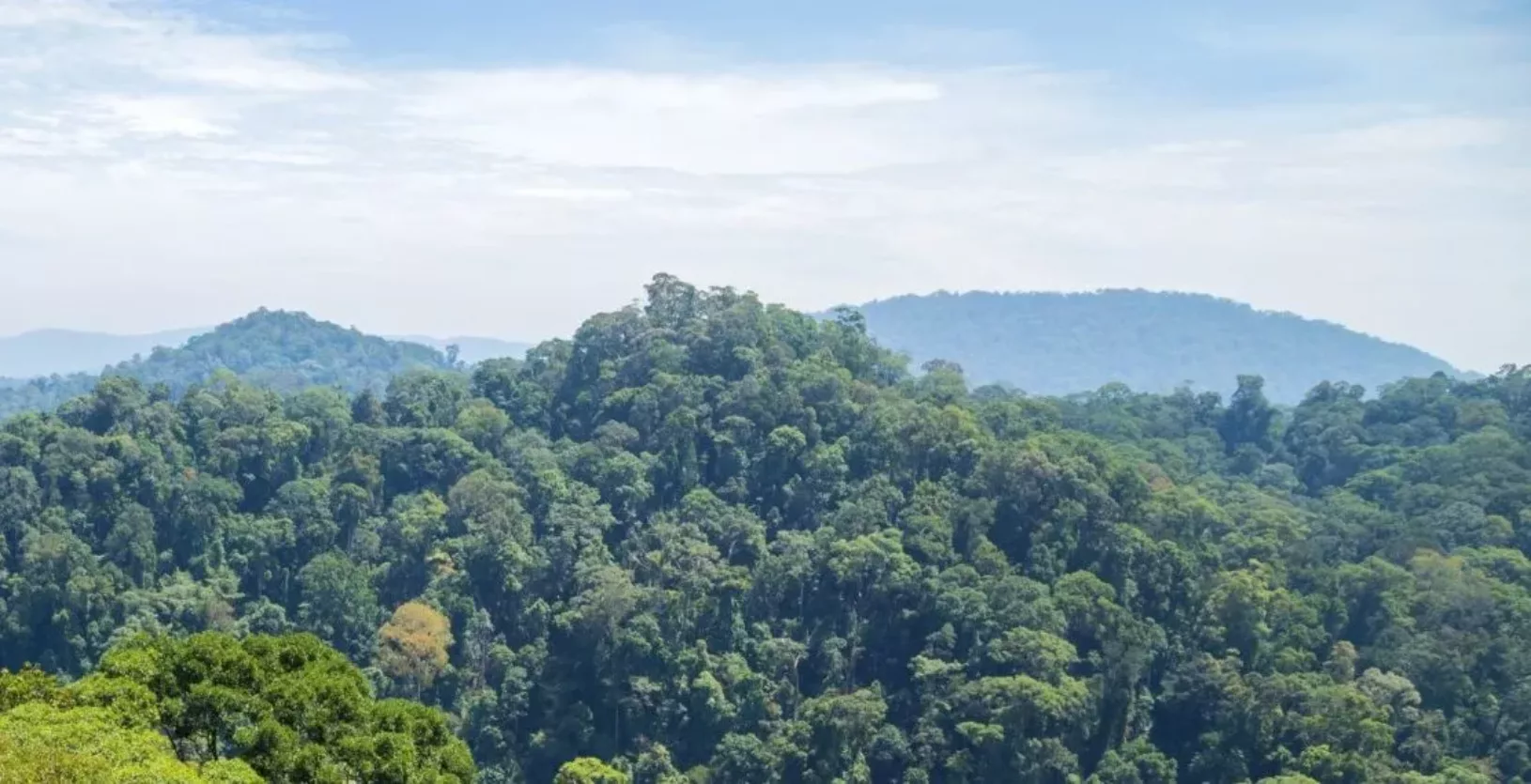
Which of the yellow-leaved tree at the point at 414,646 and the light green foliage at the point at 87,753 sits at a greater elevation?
the light green foliage at the point at 87,753

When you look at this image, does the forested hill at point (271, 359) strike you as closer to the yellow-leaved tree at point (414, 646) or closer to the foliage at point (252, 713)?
the yellow-leaved tree at point (414, 646)

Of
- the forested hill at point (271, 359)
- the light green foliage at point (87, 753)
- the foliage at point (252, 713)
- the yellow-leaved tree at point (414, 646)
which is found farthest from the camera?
the forested hill at point (271, 359)

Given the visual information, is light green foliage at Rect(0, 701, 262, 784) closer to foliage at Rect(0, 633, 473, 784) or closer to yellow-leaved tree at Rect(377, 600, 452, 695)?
foliage at Rect(0, 633, 473, 784)

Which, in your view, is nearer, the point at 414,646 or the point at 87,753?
the point at 87,753

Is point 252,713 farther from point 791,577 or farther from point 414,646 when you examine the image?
point 791,577

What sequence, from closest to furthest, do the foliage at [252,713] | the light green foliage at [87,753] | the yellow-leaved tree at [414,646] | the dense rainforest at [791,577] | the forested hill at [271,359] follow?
the light green foliage at [87,753] < the foliage at [252,713] < the dense rainforest at [791,577] < the yellow-leaved tree at [414,646] < the forested hill at [271,359]

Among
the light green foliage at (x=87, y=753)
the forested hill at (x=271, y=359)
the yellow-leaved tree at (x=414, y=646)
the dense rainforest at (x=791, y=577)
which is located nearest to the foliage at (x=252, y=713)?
the light green foliage at (x=87, y=753)

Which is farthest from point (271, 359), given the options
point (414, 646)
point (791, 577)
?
point (791, 577)
